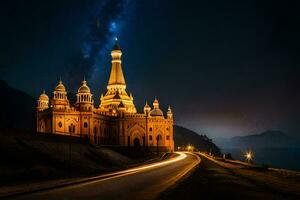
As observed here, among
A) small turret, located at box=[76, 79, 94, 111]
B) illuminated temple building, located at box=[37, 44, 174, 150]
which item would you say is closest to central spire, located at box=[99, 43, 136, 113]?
illuminated temple building, located at box=[37, 44, 174, 150]

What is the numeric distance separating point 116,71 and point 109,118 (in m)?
20.6

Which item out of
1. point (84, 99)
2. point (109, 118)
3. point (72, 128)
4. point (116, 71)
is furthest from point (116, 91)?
point (72, 128)

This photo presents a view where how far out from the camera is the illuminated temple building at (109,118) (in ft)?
320

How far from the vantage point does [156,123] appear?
125 metres

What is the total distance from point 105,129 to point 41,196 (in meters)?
88.7

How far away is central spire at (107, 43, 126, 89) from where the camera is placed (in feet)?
431

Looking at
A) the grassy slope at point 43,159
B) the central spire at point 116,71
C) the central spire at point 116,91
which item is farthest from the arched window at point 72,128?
the central spire at point 116,71

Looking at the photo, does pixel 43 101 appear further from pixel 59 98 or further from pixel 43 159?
pixel 43 159

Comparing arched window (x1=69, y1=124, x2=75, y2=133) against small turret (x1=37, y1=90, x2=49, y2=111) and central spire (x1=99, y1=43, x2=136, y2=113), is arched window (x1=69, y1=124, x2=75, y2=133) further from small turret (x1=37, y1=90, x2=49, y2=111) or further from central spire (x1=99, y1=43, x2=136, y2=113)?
central spire (x1=99, y1=43, x2=136, y2=113)

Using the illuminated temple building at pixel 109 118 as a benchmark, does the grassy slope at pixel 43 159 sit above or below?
below

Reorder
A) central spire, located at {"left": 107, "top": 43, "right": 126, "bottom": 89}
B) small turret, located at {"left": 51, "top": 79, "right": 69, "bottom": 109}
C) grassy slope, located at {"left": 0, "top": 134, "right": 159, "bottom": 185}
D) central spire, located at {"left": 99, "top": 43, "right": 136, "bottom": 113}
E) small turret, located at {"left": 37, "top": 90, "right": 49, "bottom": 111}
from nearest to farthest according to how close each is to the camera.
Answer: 1. grassy slope, located at {"left": 0, "top": 134, "right": 159, "bottom": 185}
2. small turret, located at {"left": 51, "top": 79, "right": 69, "bottom": 109}
3. small turret, located at {"left": 37, "top": 90, "right": 49, "bottom": 111}
4. central spire, located at {"left": 99, "top": 43, "right": 136, "bottom": 113}
5. central spire, located at {"left": 107, "top": 43, "right": 126, "bottom": 89}

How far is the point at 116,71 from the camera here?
13288 centimetres

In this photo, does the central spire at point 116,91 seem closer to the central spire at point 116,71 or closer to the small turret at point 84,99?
the central spire at point 116,71

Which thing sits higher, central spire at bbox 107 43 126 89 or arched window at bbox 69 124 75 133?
central spire at bbox 107 43 126 89
